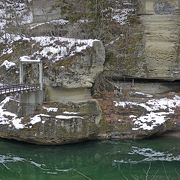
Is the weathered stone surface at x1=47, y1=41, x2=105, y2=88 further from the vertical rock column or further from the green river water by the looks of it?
the vertical rock column

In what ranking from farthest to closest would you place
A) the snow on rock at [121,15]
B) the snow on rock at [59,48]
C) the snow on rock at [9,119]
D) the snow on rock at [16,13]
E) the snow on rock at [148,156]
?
the snow on rock at [16,13]
the snow on rock at [121,15]
the snow on rock at [59,48]
the snow on rock at [9,119]
the snow on rock at [148,156]

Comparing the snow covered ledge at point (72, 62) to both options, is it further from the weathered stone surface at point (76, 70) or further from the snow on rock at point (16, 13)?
the snow on rock at point (16, 13)

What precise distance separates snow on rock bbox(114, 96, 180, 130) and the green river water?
3.28ft

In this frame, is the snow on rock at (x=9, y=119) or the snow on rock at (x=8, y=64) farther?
the snow on rock at (x=8, y=64)

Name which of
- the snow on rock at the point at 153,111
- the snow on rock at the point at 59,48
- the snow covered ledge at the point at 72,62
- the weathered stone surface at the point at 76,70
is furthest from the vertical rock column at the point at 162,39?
the snow on rock at the point at 59,48

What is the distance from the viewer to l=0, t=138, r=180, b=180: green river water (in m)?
19.3

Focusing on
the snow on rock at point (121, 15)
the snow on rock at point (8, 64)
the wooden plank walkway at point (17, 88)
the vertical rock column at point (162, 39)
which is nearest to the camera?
the wooden plank walkway at point (17, 88)

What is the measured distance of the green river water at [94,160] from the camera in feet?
63.2

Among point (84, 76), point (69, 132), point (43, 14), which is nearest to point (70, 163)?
point (69, 132)

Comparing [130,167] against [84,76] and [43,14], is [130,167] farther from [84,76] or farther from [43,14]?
[43,14]

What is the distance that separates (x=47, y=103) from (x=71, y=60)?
315 cm

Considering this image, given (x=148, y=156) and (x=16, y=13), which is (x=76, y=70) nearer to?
(x=148, y=156)

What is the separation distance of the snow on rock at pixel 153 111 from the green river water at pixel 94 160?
100 cm

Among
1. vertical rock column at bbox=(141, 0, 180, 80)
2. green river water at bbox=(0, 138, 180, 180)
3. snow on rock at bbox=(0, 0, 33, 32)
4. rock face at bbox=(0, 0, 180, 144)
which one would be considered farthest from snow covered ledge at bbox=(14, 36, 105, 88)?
snow on rock at bbox=(0, 0, 33, 32)
